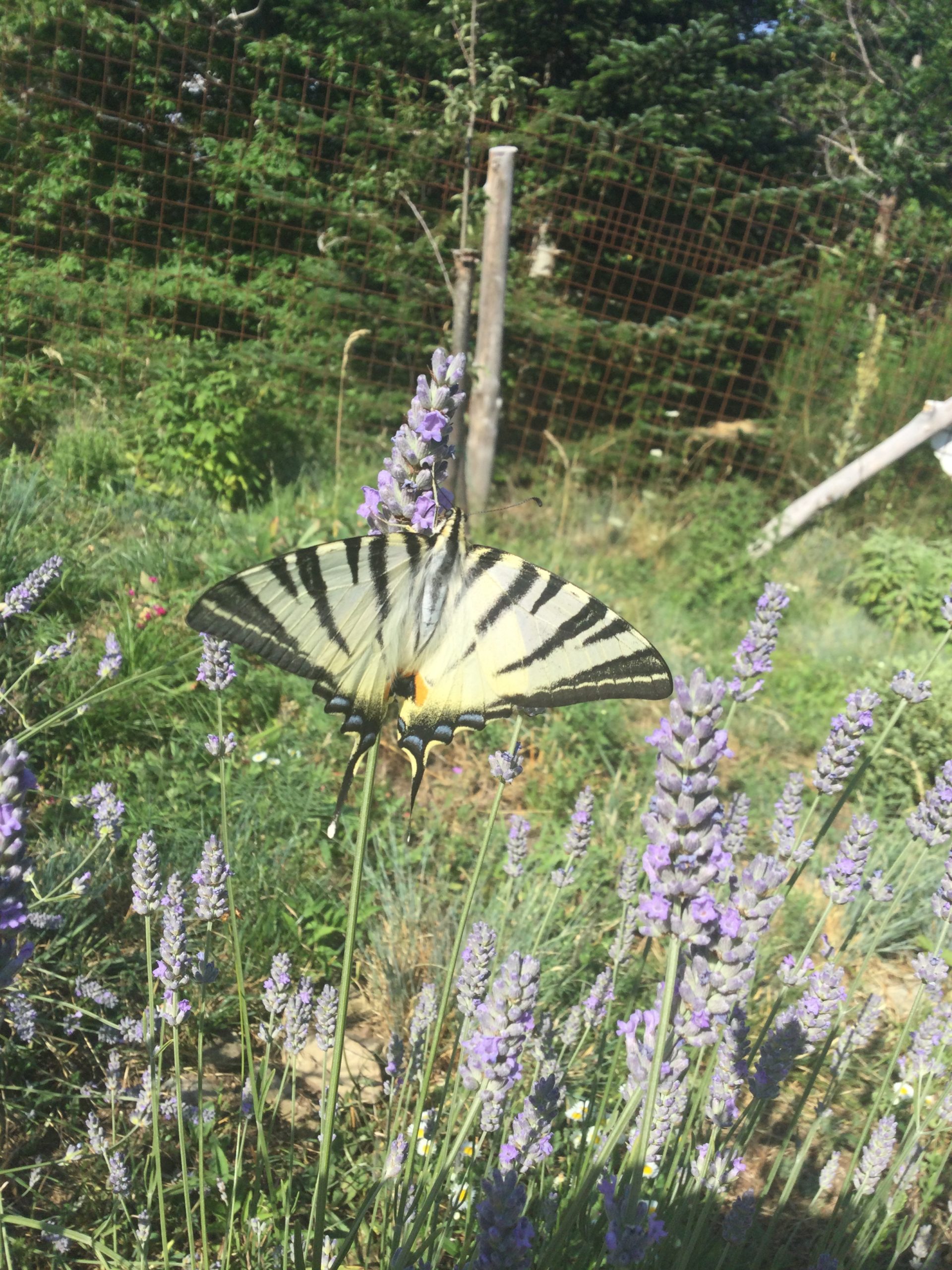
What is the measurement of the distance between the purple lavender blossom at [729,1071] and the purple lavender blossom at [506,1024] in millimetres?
346

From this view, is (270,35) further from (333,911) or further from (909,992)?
(909,992)

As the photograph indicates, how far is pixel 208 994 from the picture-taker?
233cm

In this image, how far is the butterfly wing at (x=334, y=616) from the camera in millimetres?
1438

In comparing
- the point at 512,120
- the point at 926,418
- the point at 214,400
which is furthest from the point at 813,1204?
the point at 512,120

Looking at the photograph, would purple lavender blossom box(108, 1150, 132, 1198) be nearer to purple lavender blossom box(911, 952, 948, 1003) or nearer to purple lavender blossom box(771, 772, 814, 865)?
purple lavender blossom box(771, 772, 814, 865)

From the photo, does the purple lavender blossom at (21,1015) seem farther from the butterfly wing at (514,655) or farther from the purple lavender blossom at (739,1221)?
the purple lavender blossom at (739,1221)

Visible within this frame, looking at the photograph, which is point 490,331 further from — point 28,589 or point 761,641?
point 761,641

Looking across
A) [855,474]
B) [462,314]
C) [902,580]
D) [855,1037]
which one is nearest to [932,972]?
[855,1037]

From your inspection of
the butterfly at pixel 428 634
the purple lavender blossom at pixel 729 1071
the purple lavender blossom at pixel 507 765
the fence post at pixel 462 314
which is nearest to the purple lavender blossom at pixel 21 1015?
the butterfly at pixel 428 634

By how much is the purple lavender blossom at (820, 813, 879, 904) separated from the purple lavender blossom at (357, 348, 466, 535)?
108cm

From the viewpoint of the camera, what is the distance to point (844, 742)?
1.78 metres

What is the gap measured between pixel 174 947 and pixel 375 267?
5.86 meters

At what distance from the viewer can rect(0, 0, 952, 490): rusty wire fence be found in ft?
19.3

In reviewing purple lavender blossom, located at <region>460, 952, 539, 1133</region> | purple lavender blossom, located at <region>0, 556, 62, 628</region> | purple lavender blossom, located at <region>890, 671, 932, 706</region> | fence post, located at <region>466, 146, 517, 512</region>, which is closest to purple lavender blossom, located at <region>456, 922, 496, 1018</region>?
purple lavender blossom, located at <region>460, 952, 539, 1133</region>
